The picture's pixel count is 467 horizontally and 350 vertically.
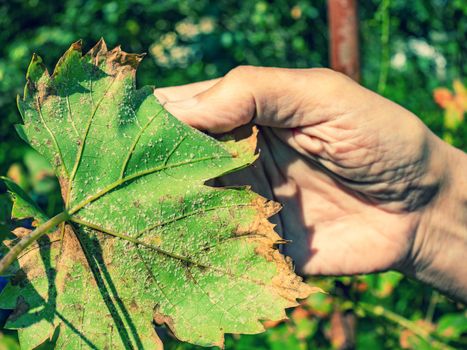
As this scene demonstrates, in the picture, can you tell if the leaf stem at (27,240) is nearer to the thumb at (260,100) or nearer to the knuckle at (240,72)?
the thumb at (260,100)

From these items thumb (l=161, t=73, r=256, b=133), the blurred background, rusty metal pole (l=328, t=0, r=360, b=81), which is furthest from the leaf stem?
rusty metal pole (l=328, t=0, r=360, b=81)

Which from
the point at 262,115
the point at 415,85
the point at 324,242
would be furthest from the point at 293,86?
the point at 415,85

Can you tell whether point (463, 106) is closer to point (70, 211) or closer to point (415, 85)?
point (415, 85)

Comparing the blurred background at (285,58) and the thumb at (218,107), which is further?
the blurred background at (285,58)

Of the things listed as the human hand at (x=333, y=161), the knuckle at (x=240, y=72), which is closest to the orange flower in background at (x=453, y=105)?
the human hand at (x=333, y=161)

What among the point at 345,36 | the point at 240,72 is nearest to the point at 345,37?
the point at 345,36

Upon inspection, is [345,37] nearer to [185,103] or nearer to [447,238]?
[447,238]

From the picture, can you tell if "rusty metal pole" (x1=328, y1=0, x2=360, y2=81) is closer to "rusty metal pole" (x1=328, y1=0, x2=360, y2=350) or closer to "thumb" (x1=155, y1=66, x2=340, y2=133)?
"rusty metal pole" (x1=328, y1=0, x2=360, y2=350)
